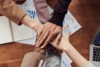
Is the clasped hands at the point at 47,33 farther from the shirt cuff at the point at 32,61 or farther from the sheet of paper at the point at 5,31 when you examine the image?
the sheet of paper at the point at 5,31

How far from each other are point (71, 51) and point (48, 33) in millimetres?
173

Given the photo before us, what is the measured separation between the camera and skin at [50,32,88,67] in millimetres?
574

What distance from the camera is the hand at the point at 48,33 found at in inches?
24.0

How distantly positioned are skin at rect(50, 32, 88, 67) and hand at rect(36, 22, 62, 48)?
4cm

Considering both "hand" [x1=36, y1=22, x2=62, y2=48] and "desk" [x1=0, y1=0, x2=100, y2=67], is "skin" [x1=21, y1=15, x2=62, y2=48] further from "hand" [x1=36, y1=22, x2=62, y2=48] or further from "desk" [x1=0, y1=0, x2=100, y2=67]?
"desk" [x1=0, y1=0, x2=100, y2=67]

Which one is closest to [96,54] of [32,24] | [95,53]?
[95,53]

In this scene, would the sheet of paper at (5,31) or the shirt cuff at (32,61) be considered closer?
the shirt cuff at (32,61)

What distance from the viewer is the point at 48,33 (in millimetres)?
615

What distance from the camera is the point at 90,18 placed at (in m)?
0.78

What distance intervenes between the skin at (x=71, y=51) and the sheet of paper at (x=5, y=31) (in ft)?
1.05

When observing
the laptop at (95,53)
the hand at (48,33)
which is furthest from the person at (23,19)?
the laptop at (95,53)

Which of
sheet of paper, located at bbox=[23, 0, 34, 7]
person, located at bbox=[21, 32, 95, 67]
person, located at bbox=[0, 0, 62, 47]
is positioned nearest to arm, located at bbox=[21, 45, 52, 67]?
person, located at bbox=[21, 32, 95, 67]

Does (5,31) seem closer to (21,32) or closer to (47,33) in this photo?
(21,32)

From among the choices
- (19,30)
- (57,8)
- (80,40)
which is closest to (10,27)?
(19,30)
